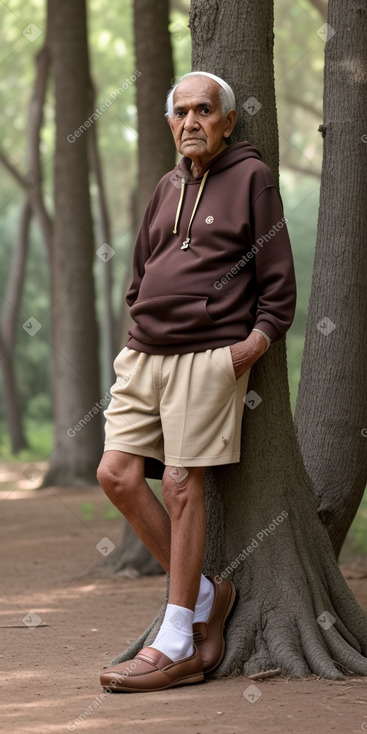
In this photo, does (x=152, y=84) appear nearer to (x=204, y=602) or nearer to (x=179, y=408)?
(x=179, y=408)

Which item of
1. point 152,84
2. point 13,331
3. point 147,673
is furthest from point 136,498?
point 13,331

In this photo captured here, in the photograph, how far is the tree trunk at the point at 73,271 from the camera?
14148 mm

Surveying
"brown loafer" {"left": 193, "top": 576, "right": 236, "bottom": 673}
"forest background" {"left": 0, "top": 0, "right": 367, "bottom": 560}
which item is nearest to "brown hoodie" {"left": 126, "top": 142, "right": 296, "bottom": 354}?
"brown loafer" {"left": 193, "top": 576, "right": 236, "bottom": 673}

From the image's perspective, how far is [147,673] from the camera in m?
4.37

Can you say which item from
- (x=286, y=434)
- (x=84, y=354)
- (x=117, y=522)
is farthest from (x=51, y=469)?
(x=286, y=434)

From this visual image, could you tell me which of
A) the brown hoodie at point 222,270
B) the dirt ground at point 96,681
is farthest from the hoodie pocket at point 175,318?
the dirt ground at point 96,681

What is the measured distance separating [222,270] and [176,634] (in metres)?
1.50

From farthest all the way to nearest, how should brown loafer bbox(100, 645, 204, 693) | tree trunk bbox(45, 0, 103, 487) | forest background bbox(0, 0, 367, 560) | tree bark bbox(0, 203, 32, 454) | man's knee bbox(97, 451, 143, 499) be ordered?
tree bark bbox(0, 203, 32, 454) → forest background bbox(0, 0, 367, 560) → tree trunk bbox(45, 0, 103, 487) → man's knee bbox(97, 451, 143, 499) → brown loafer bbox(100, 645, 204, 693)

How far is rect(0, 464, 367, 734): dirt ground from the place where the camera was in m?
3.96

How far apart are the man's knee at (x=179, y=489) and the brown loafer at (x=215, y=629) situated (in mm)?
446

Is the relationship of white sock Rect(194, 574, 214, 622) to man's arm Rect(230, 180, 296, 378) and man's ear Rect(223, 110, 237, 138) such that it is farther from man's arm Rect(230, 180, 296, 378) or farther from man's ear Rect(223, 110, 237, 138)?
man's ear Rect(223, 110, 237, 138)

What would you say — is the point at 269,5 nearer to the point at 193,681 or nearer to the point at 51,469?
the point at 193,681

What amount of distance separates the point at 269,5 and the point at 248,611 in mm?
2766

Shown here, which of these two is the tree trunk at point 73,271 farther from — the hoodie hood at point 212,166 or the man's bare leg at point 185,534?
the man's bare leg at point 185,534
